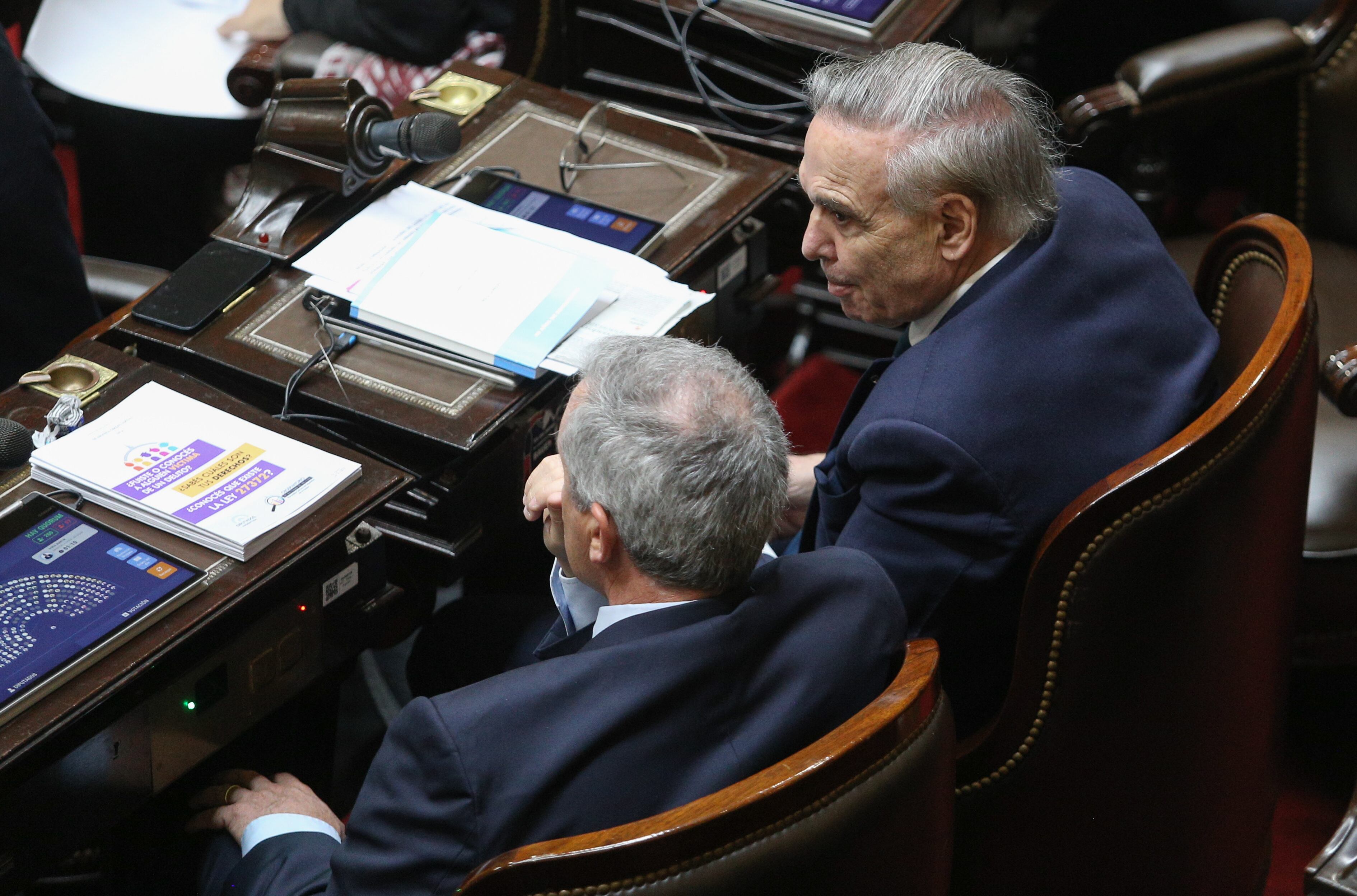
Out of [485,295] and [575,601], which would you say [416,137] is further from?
[575,601]

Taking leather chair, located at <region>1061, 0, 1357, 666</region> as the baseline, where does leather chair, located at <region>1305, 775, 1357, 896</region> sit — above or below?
below

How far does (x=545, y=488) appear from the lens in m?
1.45

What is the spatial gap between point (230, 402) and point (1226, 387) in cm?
124

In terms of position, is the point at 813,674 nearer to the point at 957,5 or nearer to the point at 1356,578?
the point at 1356,578

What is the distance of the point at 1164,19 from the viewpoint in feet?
10.8

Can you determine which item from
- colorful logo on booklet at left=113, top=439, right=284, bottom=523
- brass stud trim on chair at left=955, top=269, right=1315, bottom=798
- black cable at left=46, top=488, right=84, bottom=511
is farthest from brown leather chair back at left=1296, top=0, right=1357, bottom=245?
black cable at left=46, top=488, right=84, bottom=511

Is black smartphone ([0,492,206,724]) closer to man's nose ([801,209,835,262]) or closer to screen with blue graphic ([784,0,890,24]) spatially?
man's nose ([801,209,835,262])

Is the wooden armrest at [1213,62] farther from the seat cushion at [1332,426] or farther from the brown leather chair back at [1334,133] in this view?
the seat cushion at [1332,426]

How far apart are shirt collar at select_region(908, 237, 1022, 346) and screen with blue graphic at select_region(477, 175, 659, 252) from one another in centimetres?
45

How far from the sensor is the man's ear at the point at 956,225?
63.2 inches

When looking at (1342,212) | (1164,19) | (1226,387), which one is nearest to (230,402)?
(1226,387)

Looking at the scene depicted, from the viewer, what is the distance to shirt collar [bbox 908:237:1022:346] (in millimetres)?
1640

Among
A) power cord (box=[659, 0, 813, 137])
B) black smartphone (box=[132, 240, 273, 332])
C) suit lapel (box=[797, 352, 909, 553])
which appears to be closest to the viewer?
suit lapel (box=[797, 352, 909, 553])

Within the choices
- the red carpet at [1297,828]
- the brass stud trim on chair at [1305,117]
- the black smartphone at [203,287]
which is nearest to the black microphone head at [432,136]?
the black smartphone at [203,287]
